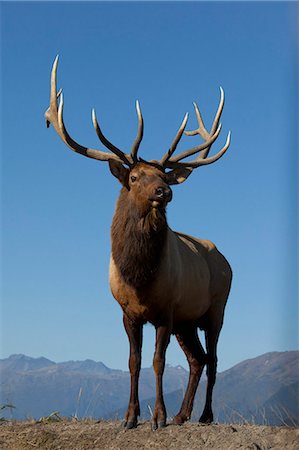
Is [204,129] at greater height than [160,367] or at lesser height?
greater

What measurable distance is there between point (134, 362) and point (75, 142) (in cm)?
282

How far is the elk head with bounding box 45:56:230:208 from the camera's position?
8844mm

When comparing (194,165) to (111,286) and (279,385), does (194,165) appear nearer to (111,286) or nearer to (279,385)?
(111,286)

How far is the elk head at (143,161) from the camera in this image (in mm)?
8844

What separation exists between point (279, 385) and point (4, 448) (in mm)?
3097

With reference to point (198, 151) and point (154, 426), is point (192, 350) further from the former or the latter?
point (198, 151)

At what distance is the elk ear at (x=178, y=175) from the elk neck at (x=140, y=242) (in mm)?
871

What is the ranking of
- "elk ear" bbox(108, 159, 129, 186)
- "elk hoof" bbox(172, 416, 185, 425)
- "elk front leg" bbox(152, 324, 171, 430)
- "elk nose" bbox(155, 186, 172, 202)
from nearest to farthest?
"elk nose" bbox(155, 186, 172, 202) → "elk front leg" bbox(152, 324, 171, 430) → "elk hoof" bbox(172, 416, 185, 425) → "elk ear" bbox(108, 159, 129, 186)

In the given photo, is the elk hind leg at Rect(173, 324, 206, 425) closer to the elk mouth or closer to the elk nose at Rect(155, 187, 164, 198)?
the elk mouth

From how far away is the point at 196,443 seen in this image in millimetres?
8180

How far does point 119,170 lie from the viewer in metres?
9.34

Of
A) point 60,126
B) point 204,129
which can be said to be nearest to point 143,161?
point 60,126

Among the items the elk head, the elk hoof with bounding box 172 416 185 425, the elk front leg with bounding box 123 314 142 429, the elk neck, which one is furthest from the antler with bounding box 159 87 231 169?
the elk hoof with bounding box 172 416 185 425

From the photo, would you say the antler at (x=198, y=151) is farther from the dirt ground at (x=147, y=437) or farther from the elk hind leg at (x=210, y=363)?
the dirt ground at (x=147, y=437)
